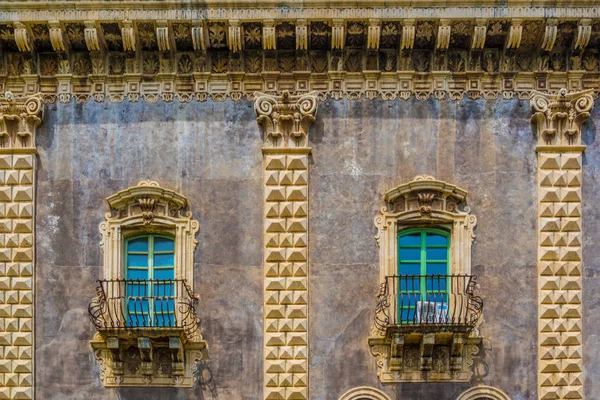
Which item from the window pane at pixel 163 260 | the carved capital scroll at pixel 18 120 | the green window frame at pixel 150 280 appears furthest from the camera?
the carved capital scroll at pixel 18 120

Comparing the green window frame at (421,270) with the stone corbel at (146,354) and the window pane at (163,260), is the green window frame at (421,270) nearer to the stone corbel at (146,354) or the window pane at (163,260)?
the window pane at (163,260)

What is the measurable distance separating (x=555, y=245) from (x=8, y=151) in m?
9.82

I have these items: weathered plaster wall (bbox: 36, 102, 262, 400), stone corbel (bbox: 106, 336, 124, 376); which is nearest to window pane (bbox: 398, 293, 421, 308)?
weathered plaster wall (bbox: 36, 102, 262, 400)

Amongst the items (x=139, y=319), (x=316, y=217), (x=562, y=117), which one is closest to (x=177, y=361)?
(x=139, y=319)

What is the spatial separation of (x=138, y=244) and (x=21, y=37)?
4256 millimetres

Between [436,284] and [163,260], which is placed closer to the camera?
[436,284]

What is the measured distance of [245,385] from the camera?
2691cm

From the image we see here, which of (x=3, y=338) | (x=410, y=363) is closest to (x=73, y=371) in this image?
(x=3, y=338)

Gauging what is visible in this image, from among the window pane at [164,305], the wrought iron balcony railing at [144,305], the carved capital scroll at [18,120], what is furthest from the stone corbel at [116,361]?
the carved capital scroll at [18,120]

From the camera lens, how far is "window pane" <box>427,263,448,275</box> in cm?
2734

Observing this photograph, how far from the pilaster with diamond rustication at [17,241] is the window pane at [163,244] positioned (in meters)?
2.17

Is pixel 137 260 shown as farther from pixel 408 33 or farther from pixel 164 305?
pixel 408 33

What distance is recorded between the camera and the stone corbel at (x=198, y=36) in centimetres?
2766

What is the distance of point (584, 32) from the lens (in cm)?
2767
